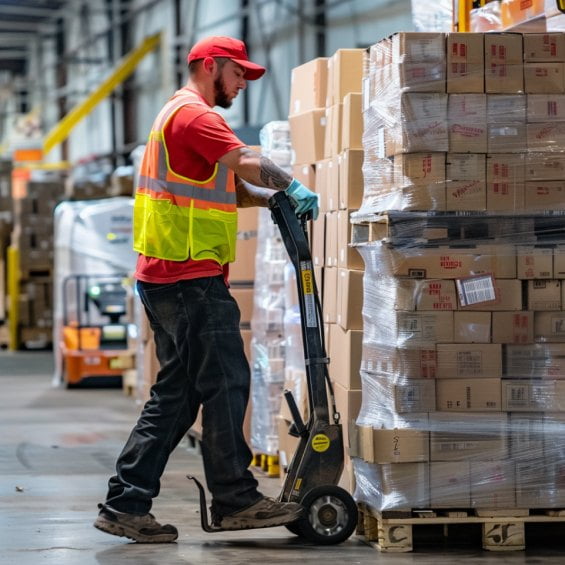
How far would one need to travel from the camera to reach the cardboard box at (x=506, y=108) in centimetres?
504

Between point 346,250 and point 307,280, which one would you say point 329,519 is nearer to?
point 307,280

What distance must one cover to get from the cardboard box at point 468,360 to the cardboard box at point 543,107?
752 millimetres

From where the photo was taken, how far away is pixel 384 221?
201 inches

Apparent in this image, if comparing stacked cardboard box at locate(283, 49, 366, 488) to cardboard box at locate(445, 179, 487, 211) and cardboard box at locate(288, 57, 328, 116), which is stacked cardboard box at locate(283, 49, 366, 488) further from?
cardboard box at locate(445, 179, 487, 211)

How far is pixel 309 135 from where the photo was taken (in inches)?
258

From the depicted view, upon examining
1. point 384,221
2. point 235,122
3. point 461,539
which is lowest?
point 461,539

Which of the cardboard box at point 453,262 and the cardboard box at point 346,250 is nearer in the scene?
the cardboard box at point 453,262

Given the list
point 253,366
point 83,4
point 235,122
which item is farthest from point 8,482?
point 83,4

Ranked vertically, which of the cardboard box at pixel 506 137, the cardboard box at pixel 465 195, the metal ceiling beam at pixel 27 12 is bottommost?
the cardboard box at pixel 465 195

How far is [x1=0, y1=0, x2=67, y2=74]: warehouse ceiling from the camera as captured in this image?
31.4 metres

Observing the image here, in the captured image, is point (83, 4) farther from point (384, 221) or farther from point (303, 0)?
point (384, 221)

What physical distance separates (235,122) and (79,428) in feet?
36.4

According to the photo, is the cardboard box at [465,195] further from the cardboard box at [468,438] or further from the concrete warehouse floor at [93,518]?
the concrete warehouse floor at [93,518]

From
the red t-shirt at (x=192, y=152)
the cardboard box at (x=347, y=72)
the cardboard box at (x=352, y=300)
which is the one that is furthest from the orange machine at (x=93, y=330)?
the red t-shirt at (x=192, y=152)
